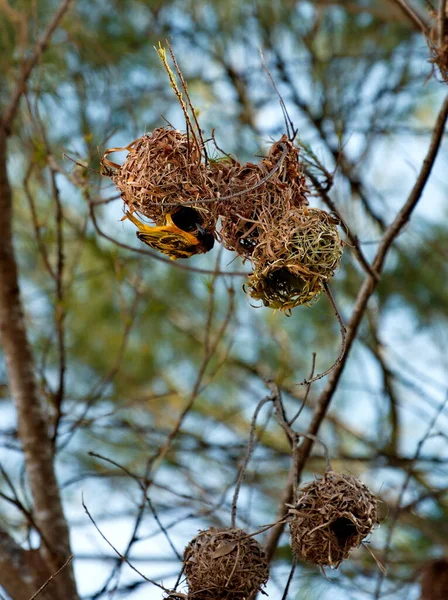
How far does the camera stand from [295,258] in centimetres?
99

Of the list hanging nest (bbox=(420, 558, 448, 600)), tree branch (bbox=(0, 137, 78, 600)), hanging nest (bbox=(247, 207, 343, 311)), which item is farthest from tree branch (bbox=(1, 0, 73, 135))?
hanging nest (bbox=(420, 558, 448, 600))

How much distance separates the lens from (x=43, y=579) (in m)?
1.59

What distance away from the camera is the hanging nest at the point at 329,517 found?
1048mm

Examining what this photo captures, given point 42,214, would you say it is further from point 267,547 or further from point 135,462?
point 267,547

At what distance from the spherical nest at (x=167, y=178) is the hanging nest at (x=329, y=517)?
0.37 meters

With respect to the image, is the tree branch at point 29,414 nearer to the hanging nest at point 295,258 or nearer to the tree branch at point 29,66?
the tree branch at point 29,66

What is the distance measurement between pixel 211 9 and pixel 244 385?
1.38m

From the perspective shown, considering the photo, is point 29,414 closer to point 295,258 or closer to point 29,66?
point 29,66

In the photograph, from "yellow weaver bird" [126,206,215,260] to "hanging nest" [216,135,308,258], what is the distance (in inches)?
1.5

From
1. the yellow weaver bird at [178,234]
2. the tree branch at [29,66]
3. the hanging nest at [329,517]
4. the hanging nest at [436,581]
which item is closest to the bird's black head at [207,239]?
the yellow weaver bird at [178,234]

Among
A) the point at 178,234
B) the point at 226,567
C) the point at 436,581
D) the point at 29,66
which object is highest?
the point at 29,66

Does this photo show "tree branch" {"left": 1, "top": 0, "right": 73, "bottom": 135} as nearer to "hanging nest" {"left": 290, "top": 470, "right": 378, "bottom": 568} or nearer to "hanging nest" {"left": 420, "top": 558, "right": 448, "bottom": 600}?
"hanging nest" {"left": 290, "top": 470, "right": 378, "bottom": 568}

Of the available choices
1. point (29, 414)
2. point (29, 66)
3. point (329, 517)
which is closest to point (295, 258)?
point (329, 517)

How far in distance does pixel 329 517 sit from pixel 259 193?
0.41 m
